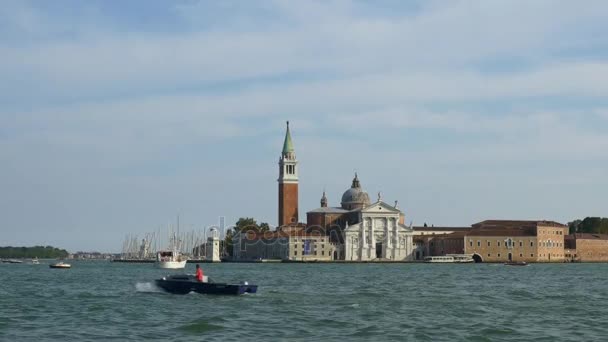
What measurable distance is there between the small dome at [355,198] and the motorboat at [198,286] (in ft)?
316

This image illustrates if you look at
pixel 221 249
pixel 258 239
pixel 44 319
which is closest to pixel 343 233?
pixel 258 239

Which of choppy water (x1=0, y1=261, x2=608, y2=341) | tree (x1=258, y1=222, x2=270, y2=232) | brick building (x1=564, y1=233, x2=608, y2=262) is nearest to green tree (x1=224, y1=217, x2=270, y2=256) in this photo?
tree (x1=258, y1=222, x2=270, y2=232)

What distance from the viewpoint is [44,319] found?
1123 inches

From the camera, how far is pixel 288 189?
135000 mm

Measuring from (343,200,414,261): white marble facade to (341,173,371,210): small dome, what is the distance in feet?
23.1

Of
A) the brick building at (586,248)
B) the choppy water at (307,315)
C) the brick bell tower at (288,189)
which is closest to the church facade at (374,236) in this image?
the brick bell tower at (288,189)

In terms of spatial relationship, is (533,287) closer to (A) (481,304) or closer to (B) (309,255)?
(A) (481,304)

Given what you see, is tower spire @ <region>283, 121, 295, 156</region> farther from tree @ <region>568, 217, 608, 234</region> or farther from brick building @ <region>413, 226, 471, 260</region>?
tree @ <region>568, 217, 608, 234</region>

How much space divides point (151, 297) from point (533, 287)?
65.3 ft

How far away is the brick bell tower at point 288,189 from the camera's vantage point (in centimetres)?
13438

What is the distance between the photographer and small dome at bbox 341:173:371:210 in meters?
135

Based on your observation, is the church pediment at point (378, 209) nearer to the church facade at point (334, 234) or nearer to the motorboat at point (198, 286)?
the church facade at point (334, 234)

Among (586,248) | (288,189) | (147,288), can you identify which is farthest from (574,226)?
(147,288)

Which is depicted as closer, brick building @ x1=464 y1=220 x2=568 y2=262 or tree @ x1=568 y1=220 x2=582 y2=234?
brick building @ x1=464 y1=220 x2=568 y2=262
